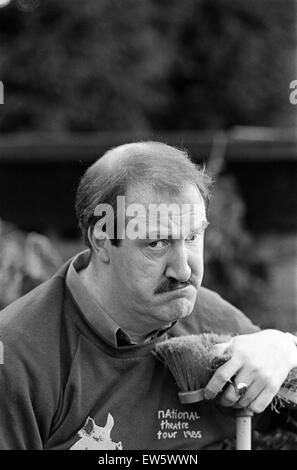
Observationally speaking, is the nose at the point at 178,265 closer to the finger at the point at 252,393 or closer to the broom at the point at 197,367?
the broom at the point at 197,367

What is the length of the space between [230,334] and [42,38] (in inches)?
277

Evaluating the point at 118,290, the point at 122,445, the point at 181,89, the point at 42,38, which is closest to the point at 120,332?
the point at 118,290

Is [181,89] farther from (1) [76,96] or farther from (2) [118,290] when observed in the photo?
(2) [118,290]

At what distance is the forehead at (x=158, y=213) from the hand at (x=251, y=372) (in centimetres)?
28

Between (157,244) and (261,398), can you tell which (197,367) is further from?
(157,244)

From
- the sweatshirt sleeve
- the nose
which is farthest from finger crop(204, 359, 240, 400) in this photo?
the sweatshirt sleeve

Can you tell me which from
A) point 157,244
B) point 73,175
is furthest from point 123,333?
point 73,175

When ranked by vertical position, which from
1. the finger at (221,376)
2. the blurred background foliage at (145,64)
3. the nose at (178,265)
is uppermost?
Result: the blurred background foliage at (145,64)

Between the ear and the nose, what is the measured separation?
0.50 feet

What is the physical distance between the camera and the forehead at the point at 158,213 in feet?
5.96

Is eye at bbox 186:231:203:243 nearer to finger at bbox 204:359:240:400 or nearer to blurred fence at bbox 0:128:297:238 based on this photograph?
finger at bbox 204:359:240:400

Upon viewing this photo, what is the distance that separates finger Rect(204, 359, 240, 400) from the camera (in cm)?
186

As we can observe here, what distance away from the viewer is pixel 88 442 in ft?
6.18

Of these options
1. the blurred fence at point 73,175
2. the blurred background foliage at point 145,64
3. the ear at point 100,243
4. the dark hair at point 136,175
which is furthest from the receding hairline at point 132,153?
the blurred background foliage at point 145,64
